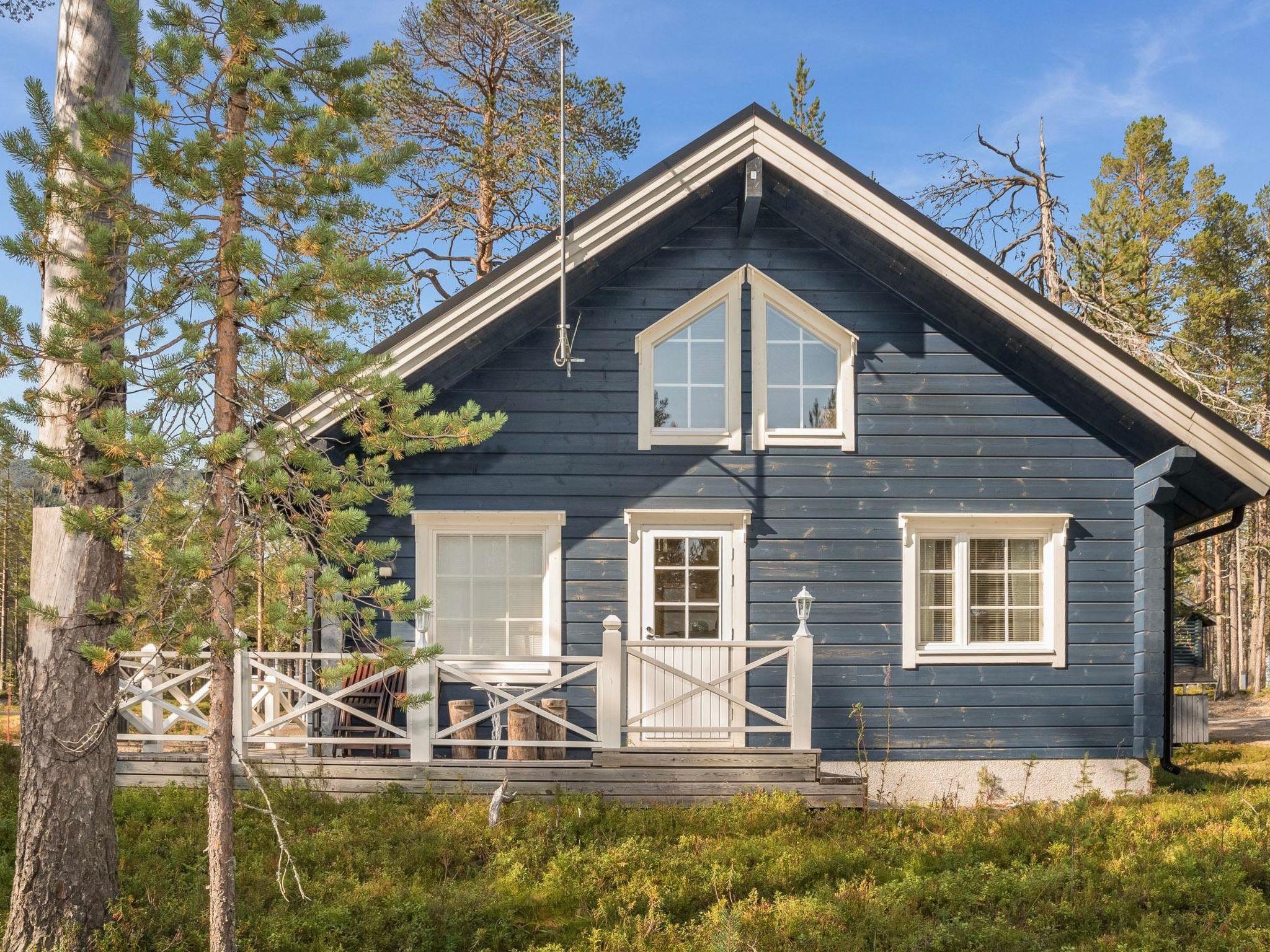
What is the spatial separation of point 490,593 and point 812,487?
333 centimetres

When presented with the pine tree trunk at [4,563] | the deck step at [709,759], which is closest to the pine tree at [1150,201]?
the deck step at [709,759]

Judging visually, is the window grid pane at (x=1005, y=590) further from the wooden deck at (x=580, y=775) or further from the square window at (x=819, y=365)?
the wooden deck at (x=580, y=775)

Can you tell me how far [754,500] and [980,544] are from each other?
91.5 inches

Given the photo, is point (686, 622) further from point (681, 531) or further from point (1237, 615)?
point (1237, 615)

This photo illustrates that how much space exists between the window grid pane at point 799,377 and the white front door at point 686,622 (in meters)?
1.38

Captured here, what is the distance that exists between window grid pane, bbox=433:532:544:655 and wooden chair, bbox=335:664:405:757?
644 millimetres

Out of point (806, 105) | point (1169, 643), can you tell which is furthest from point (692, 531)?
point (806, 105)

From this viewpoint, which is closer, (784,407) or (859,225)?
(859,225)

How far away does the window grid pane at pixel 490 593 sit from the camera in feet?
31.4

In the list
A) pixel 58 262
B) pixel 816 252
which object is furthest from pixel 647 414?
pixel 58 262

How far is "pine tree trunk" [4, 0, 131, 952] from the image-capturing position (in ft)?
18.5

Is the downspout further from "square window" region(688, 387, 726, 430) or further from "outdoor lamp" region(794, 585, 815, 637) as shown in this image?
"square window" region(688, 387, 726, 430)

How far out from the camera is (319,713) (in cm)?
1006

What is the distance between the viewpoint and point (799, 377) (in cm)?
988
